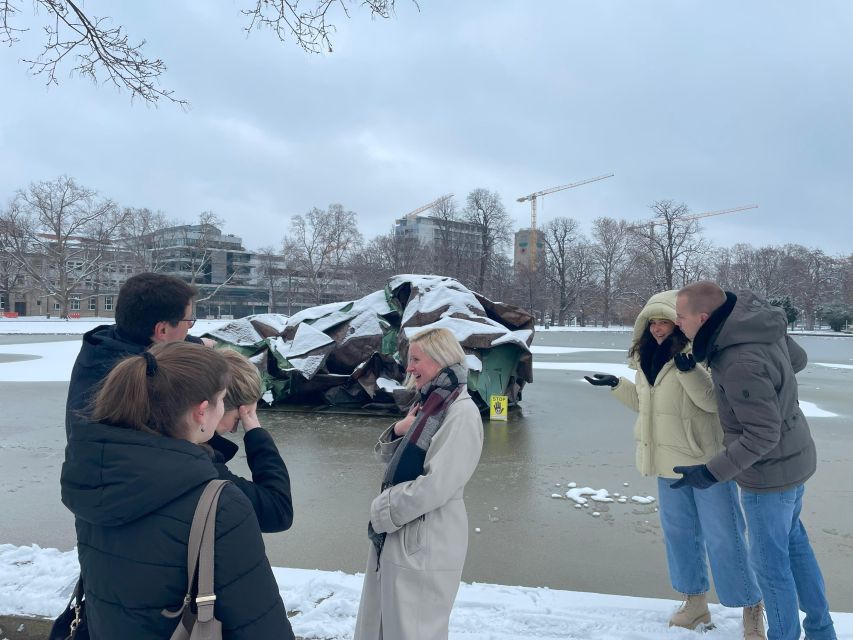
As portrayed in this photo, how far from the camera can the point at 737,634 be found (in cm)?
303

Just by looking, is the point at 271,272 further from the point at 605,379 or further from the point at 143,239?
the point at 605,379

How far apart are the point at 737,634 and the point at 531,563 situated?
1.32 meters

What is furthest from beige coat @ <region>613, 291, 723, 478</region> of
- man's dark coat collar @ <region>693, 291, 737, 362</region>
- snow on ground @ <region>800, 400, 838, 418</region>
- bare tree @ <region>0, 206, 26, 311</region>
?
bare tree @ <region>0, 206, 26, 311</region>

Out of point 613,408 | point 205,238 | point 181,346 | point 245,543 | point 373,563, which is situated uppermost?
point 205,238

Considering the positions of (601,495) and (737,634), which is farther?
(601,495)

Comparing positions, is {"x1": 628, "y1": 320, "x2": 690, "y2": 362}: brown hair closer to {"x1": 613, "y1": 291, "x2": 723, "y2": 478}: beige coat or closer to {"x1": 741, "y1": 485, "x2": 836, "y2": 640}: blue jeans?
{"x1": 613, "y1": 291, "x2": 723, "y2": 478}: beige coat

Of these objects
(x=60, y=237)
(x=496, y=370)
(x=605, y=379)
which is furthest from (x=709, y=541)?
(x=60, y=237)

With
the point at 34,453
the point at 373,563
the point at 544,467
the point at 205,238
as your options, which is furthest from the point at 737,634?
the point at 205,238

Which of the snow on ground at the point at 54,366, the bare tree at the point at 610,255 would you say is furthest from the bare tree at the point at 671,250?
the snow on ground at the point at 54,366

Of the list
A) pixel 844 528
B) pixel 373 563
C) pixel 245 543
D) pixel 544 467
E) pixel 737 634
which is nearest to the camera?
pixel 245 543

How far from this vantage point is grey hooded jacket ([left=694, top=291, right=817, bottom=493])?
8.67 feet

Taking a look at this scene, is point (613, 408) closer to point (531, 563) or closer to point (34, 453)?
point (531, 563)

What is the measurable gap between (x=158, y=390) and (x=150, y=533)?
34 centimetres

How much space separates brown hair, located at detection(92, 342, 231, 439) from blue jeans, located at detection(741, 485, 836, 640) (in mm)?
2455
